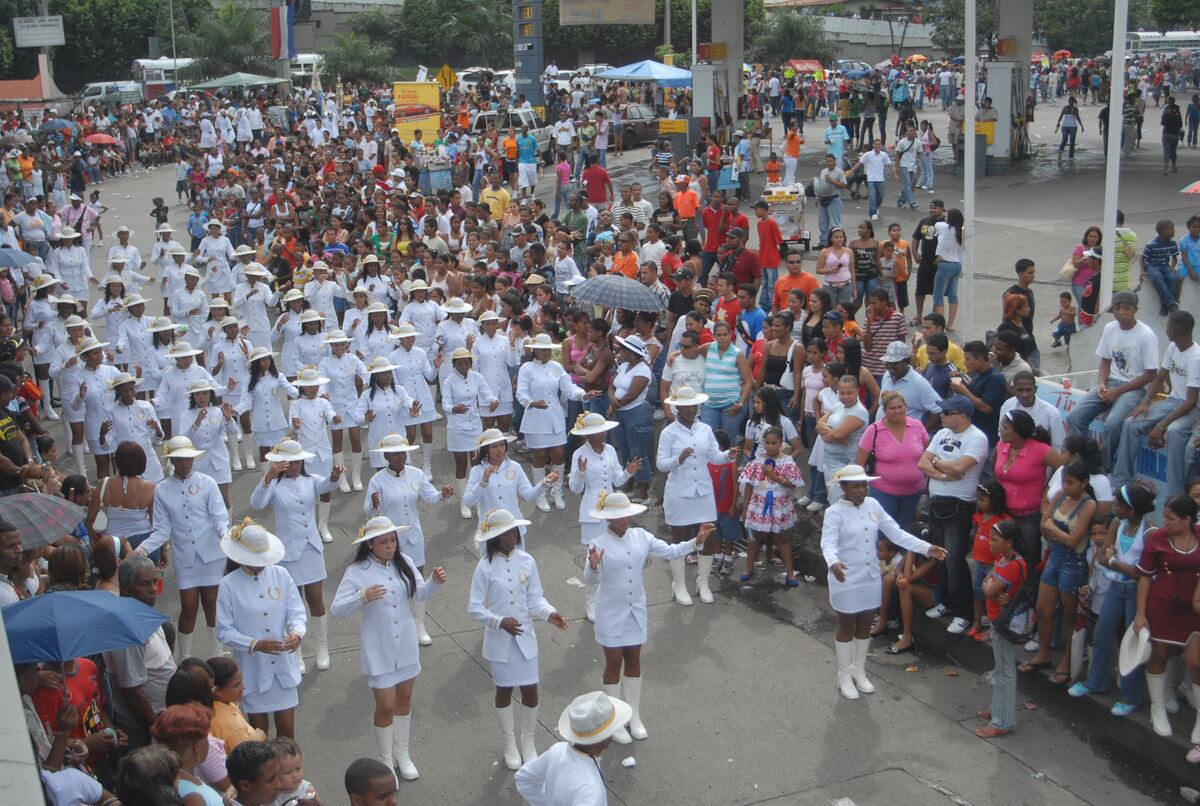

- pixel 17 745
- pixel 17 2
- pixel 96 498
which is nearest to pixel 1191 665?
pixel 17 745

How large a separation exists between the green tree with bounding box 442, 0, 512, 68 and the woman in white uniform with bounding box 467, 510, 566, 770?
58.2m

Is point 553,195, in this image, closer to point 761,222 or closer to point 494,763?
point 761,222

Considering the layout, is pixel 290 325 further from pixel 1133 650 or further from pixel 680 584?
pixel 1133 650

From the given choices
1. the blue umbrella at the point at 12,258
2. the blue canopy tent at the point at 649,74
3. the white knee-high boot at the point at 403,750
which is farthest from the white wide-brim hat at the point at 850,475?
the blue canopy tent at the point at 649,74

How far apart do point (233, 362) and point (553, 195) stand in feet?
53.8

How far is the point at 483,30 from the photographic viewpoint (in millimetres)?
63719

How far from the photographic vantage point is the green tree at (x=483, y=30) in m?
63.3

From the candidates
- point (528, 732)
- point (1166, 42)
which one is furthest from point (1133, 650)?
point (1166, 42)

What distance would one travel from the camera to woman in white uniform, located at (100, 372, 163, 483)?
11508 mm

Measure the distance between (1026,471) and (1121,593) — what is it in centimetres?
124

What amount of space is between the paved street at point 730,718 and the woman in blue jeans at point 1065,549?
621 millimetres

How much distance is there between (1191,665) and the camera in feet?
25.6

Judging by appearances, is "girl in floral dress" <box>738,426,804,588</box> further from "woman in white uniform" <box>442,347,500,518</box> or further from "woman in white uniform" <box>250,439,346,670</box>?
"woman in white uniform" <box>250,439,346,670</box>

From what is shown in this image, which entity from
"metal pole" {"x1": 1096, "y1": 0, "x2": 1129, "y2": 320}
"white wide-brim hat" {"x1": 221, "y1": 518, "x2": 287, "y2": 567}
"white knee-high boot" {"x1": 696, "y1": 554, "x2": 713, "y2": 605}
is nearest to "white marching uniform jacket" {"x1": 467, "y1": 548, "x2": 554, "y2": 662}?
"white wide-brim hat" {"x1": 221, "y1": 518, "x2": 287, "y2": 567}
